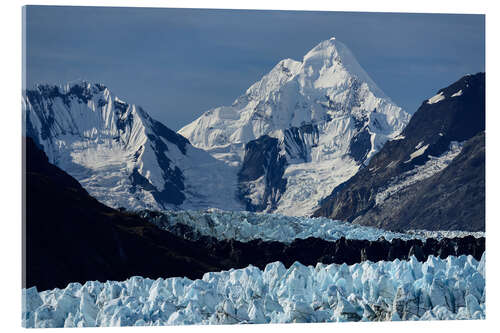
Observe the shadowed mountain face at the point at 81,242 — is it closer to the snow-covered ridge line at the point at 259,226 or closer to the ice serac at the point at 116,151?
the ice serac at the point at 116,151

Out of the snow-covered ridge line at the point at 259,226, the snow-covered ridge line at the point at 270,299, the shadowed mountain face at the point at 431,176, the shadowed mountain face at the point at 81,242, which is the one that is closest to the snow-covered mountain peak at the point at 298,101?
the shadowed mountain face at the point at 431,176

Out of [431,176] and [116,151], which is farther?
[431,176]

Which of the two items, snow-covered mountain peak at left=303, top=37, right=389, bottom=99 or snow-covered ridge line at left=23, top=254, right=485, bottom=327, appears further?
snow-covered mountain peak at left=303, top=37, right=389, bottom=99

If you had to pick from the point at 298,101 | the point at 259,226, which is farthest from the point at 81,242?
the point at 298,101

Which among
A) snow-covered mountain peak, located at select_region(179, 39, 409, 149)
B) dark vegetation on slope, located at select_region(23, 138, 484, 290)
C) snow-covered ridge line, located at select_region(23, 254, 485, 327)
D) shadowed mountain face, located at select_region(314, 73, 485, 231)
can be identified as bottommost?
snow-covered ridge line, located at select_region(23, 254, 485, 327)

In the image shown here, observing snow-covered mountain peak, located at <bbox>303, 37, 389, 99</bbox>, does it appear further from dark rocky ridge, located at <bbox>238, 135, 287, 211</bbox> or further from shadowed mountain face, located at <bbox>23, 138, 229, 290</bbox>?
shadowed mountain face, located at <bbox>23, 138, 229, 290</bbox>

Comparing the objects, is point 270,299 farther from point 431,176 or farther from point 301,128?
point 301,128

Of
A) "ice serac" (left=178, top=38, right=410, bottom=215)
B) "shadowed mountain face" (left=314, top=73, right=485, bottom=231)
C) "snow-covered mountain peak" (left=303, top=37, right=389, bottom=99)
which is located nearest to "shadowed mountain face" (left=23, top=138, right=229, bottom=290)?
"ice serac" (left=178, top=38, right=410, bottom=215)
